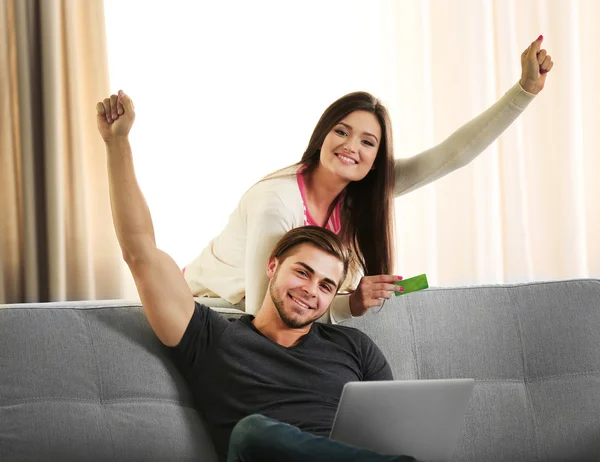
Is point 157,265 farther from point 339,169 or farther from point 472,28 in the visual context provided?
point 472,28

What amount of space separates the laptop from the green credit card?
52 centimetres

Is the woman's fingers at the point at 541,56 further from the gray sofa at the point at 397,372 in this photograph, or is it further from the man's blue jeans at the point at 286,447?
the man's blue jeans at the point at 286,447

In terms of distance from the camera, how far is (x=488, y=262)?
3.41m

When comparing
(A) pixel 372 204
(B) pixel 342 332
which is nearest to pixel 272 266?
(B) pixel 342 332

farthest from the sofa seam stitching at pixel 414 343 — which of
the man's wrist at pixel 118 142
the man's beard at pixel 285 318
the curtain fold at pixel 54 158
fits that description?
the curtain fold at pixel 54 158

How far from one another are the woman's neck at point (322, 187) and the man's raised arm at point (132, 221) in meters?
0.67

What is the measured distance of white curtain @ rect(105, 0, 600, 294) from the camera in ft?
11.0

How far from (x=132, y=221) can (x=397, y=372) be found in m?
0.87

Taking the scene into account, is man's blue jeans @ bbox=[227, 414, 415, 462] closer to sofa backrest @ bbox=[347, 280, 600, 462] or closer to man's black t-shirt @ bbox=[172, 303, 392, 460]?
man's black t-shirt @ bbox=[172, 303, 392, 460]

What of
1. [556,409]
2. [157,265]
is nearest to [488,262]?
[556,409]

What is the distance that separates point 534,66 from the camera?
247 cm

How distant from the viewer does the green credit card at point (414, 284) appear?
2174 mm

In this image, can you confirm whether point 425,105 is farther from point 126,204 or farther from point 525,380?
point 126,204

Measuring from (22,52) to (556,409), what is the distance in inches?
87.7
